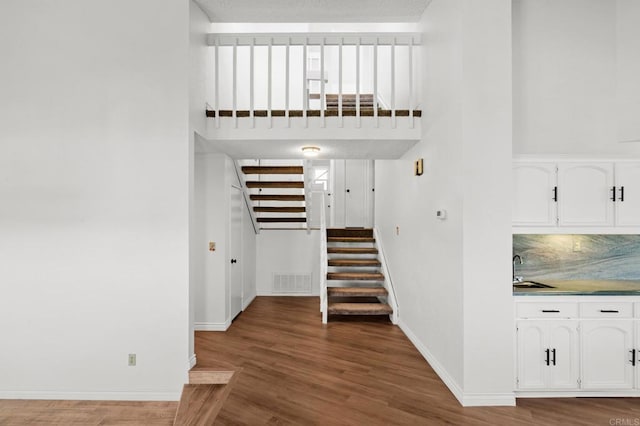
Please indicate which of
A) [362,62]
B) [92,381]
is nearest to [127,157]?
[92,381]

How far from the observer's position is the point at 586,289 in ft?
8.86

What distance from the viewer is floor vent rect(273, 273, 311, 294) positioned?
248 inches

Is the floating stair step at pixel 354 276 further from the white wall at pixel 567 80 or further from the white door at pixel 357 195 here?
the white wall at pixel 567 80

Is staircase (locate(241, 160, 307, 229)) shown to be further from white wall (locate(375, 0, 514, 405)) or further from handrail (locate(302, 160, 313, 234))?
white wall (locate(375, 0, 514, 405))

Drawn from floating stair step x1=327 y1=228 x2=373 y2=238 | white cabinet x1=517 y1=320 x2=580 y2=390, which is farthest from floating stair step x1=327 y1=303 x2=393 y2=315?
white cabinet x1=517 y1=320 x2=580 y2=390

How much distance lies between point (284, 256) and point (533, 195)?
4.52 metres

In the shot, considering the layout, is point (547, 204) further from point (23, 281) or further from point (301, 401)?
point (23, 281)

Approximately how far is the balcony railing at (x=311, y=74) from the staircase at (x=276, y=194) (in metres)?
0.99

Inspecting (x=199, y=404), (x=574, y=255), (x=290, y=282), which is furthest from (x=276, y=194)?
(x=574, y=255)

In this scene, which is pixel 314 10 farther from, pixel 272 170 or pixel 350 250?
pixel 350 250

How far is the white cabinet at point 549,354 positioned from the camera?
2.59 m

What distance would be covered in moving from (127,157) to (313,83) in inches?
264

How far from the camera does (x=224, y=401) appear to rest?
8.61ft

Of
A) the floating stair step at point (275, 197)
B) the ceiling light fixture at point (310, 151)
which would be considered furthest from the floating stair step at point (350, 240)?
the ceiling light fixture at point (310, 151)
